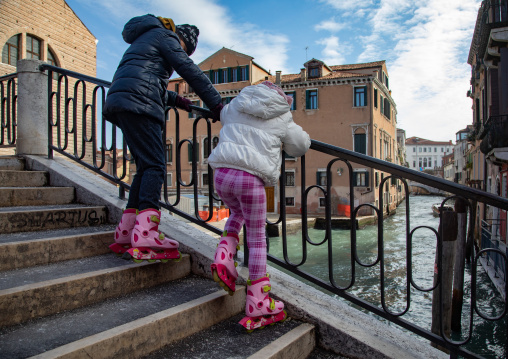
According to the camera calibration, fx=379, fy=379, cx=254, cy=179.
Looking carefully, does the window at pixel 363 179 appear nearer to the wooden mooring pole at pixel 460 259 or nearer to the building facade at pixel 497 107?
the building facade at pixel 497 107

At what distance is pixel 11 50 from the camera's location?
509 inches

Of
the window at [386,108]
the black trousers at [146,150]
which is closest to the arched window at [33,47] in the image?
the black trousers at [146,150]

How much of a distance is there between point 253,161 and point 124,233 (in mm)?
1038

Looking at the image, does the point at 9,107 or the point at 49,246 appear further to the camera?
the point at 9,107

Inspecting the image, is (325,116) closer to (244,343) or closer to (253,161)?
(253,161)

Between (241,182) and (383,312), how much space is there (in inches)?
43.2

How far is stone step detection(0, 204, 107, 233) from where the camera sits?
8.48ft

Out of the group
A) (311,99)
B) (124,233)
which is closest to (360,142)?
(311,99)

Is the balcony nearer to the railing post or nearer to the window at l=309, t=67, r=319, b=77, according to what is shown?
the railing post

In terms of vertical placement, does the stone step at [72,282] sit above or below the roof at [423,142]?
below

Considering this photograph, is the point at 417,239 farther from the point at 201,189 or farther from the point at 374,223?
the point at 201,189

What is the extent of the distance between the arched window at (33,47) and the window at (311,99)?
16.9 metres

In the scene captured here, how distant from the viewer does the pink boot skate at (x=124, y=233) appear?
8.02 ft

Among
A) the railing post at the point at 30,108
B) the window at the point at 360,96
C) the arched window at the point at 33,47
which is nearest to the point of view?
the railing post at the point at 30,108
